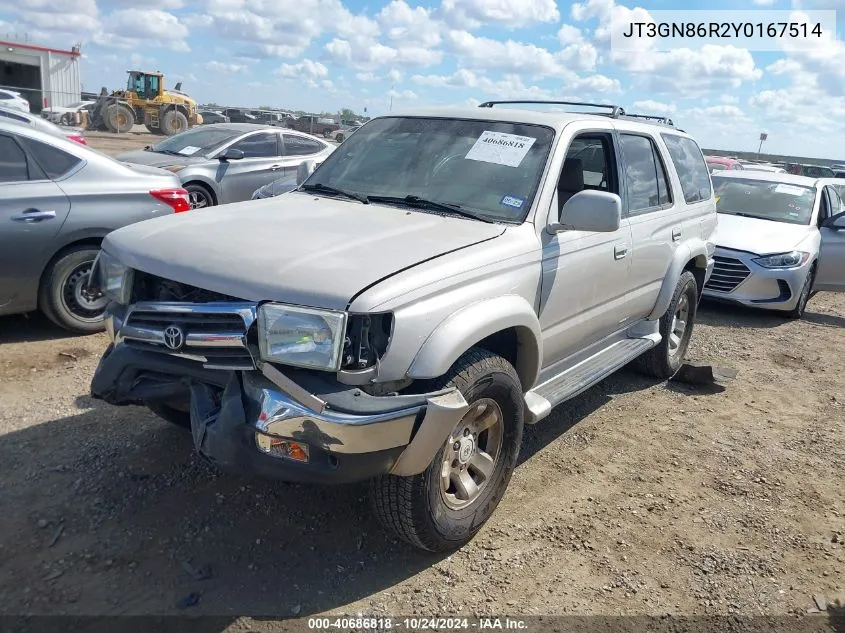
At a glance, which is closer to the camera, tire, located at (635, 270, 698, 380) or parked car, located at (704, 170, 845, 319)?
tire, located at (635, 270, 698, 380)

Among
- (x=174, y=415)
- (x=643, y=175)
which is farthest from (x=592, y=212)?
(x=174, y=415)

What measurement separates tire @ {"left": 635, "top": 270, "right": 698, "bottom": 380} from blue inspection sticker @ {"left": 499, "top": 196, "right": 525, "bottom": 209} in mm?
2242

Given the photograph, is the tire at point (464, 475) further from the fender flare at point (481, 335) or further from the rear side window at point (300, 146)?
the rear side window at point (300, 146)

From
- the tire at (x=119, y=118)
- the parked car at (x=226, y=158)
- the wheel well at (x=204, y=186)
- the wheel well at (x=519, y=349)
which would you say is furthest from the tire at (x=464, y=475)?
the tire at (x=119, y=118)

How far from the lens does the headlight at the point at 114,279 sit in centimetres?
313

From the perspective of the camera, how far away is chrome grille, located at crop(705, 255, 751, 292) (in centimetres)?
826

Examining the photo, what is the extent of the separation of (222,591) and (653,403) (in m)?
3.65

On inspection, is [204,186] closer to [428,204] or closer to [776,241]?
[428,204]

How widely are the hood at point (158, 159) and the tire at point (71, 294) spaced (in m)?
4.58

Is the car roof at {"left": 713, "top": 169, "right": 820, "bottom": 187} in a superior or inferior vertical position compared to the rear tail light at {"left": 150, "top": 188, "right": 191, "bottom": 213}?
superior

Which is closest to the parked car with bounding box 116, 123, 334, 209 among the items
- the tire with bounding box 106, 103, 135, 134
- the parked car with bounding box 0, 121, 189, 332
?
the parked car with bounding box 0, 121, 189, 332

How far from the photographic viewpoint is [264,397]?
262 cm

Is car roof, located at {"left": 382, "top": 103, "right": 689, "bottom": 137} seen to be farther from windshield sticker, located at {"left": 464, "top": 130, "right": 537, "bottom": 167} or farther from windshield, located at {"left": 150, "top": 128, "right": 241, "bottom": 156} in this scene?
windshield, located at {"left": 150, "top": 128, "right": 241, "bottom": 156}

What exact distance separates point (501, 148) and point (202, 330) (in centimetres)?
202
